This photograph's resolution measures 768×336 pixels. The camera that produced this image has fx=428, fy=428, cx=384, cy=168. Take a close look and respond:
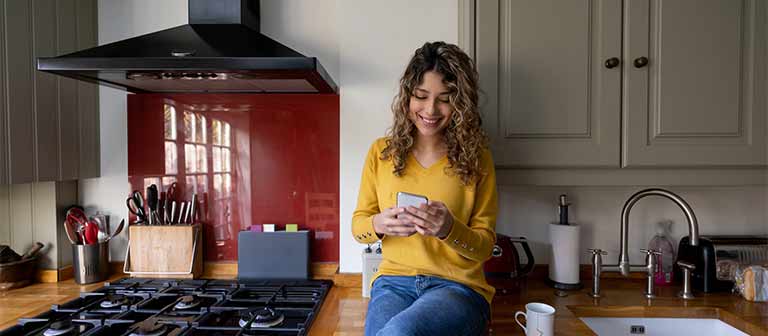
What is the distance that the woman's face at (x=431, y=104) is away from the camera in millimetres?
1135

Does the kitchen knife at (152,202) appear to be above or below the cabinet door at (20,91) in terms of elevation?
below

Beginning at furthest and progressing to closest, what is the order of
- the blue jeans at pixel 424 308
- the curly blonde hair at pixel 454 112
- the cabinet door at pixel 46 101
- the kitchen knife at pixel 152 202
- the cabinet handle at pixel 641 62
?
the kitchen knife at pixel 152 202 < the cabinet door at pixel 46 101 < the cabinet handle at pixel 641 62 < the curly blonde hair at pixel 454 112 < the blue jeans at pixel 424 308

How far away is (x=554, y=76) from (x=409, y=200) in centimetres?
60

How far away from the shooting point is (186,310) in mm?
1237

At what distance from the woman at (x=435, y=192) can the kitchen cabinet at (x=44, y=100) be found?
1012mm

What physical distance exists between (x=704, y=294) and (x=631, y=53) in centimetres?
83

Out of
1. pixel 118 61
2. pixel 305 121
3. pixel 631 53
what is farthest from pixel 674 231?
pixel 118 61

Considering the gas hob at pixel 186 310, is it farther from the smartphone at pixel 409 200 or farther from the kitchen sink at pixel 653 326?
the kitchen sink at pixel 653 326

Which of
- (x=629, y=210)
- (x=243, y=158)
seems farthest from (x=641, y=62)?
(x=243, y=158)

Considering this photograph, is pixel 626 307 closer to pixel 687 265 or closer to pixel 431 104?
pixel 687 265

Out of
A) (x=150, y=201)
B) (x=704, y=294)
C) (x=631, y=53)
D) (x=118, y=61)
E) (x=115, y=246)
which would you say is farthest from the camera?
(x=115, y=246)

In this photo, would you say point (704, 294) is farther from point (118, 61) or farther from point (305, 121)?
point (118, 61)

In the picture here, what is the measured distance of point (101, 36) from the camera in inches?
62.7

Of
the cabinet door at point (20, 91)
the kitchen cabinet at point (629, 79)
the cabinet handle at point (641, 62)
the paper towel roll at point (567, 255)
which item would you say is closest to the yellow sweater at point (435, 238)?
the kitchen cabinet at point (629, 79)
